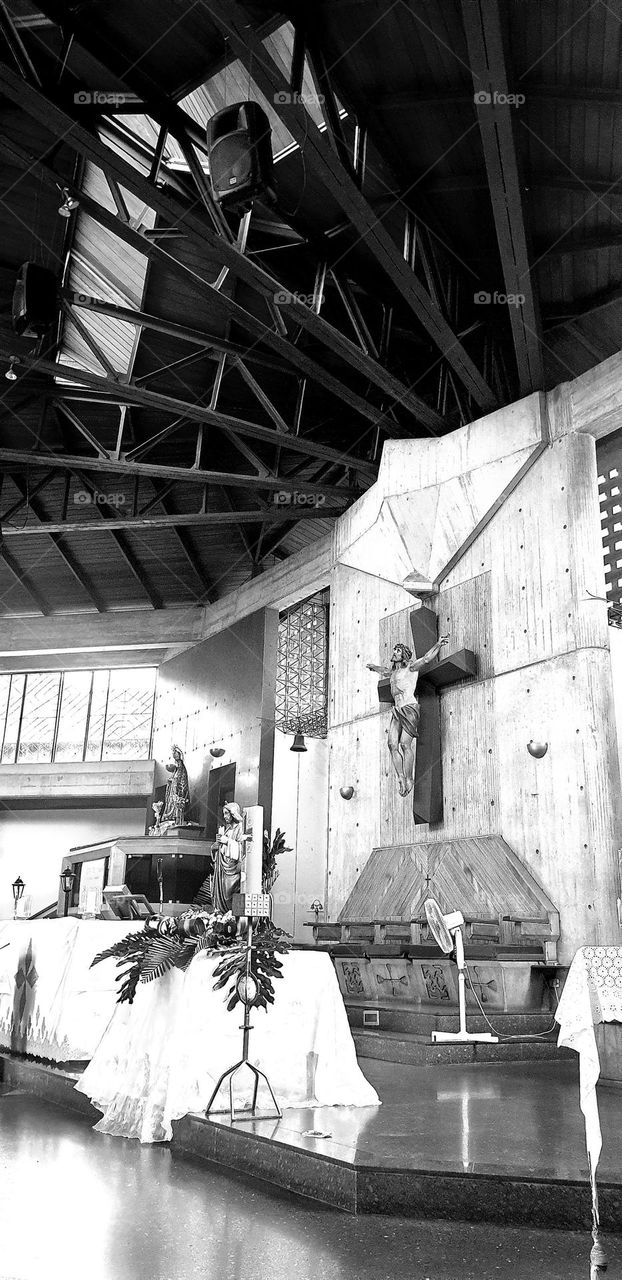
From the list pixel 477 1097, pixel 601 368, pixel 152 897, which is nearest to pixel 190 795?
pixel 152 897

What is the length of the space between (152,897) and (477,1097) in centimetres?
957

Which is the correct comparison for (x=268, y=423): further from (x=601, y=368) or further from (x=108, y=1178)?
(x=108, y=1178)

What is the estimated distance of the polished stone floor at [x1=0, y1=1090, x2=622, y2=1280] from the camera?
2.78m

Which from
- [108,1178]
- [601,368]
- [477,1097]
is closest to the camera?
[108,1178]

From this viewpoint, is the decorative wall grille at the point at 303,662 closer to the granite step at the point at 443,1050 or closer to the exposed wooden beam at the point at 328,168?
the exposed wooden beam at the point at 328,168

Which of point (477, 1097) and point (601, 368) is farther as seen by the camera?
point (601, 368)

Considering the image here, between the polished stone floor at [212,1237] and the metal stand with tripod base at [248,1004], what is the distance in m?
0.36

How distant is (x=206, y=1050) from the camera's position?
15.1 feet

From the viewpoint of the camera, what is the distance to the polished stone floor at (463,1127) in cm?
361

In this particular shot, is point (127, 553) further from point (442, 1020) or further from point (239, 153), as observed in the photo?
point (442, 1020)

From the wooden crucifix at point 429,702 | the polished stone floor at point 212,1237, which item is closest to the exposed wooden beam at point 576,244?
the wooden crucifix at point 429,702

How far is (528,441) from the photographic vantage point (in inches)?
408

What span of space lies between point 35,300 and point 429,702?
6.02 metres

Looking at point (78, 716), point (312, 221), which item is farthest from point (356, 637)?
point (78, 716)
